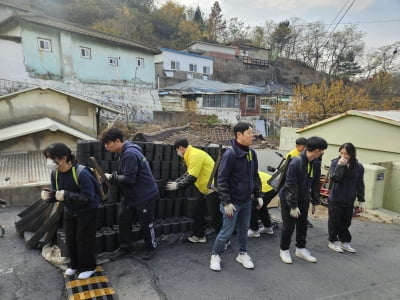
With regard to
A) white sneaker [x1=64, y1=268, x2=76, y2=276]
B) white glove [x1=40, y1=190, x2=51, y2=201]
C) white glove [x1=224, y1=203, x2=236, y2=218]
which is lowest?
white sneaker [x1=64, y1=268, x2=76, y2=276]

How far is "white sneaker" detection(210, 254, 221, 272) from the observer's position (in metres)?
3.10

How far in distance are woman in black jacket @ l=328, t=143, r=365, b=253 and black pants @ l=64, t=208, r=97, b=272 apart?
3.19 metres

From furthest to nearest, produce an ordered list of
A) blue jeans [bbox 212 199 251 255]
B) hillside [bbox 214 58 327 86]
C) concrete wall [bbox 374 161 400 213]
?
hillside [bbox 214 58 327 86] < concrete wall [bbox 374 161 400 213] < blue jeans [bbox 212 199 251 255]

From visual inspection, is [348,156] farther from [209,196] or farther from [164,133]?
[164,133]

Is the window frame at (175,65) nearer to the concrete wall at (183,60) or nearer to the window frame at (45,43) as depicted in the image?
the concrete wall at (183,60)

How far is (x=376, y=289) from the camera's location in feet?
9.36

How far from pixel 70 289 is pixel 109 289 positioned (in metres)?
0.40

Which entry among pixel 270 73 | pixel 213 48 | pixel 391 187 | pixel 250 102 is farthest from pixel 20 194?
pixel 270 73

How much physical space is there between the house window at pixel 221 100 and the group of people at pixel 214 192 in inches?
759

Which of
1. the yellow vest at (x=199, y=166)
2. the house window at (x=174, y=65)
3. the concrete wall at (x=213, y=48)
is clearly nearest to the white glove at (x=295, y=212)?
the yellow vest at (x=199, y=166)

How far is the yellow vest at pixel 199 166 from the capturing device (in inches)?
133

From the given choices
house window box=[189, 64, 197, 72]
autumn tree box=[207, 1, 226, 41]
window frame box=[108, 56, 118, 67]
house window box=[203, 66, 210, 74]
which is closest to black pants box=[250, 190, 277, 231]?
window frame box=[108, 56, 118, 67]

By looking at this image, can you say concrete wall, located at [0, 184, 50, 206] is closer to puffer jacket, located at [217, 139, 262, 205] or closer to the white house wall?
puffer jacket, located at [217, 139, 262, 205]

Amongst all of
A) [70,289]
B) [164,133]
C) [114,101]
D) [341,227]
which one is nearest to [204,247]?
[70,289]
